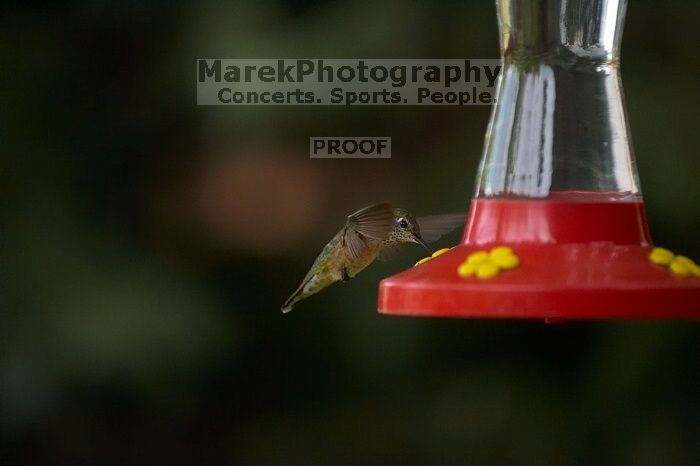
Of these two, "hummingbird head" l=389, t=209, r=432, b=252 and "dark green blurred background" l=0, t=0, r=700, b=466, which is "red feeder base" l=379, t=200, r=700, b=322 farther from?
"dark green blurred background" l=0, t=0, r=700, b=466

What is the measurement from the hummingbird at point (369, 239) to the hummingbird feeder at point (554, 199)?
1.01 metres

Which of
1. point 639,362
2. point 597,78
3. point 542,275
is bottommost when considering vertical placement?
point 639,362

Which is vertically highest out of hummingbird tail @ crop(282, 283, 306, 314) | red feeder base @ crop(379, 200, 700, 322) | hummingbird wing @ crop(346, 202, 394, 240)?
hummingbird wing @ crop(346, 202, 394, 240)

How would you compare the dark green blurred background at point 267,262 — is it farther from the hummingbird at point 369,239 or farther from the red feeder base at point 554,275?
the red feeder base at point 554,275

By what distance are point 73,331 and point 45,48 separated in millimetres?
1021

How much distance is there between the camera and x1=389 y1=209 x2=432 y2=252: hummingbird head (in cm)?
292

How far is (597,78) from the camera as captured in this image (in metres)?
1.68

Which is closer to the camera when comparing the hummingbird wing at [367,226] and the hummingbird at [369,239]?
the hummingbird wing at [367,226]

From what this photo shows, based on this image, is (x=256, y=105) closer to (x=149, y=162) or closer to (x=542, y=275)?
(x=149, y=162)

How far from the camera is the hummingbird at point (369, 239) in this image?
2824mm

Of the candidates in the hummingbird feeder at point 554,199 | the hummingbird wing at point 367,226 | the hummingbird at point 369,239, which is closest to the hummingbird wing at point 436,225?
the hummingbird at point 369,239

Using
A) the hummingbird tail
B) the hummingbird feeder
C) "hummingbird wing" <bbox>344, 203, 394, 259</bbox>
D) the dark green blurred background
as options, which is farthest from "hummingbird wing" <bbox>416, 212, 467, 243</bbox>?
the hummingbird feeder

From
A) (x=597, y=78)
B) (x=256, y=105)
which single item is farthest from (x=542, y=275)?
(x=256, y=105)

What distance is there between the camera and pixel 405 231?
2.93 metres
